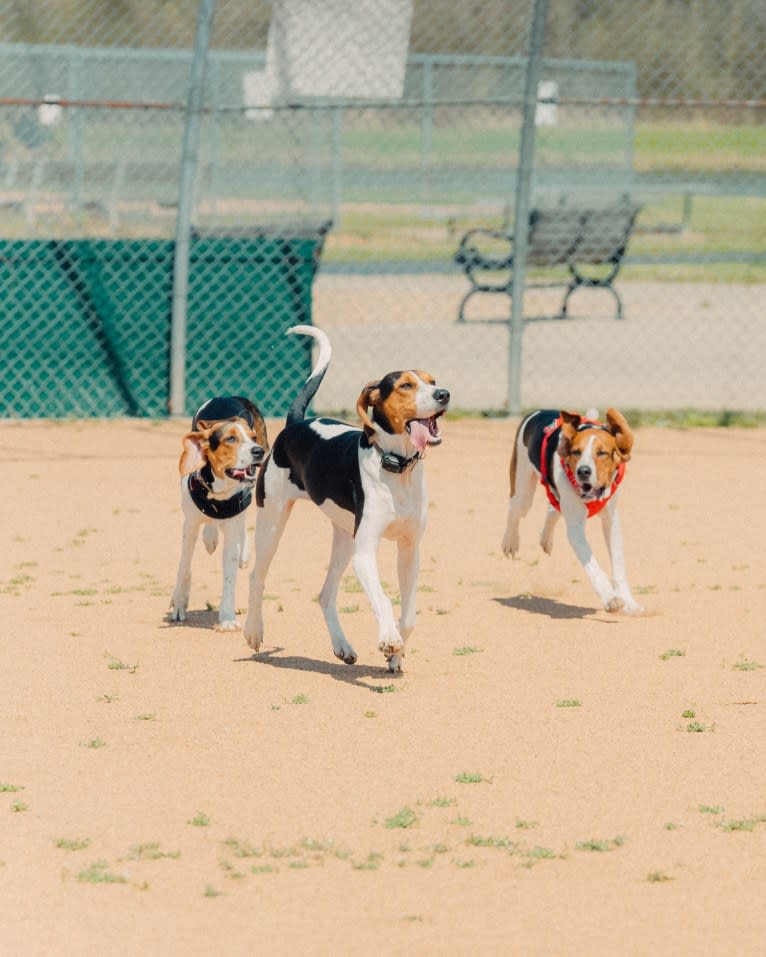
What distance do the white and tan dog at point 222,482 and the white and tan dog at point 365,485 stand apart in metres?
0.20

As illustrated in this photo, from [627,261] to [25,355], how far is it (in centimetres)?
1262

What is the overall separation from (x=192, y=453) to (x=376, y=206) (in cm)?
2002

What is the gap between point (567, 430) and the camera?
7035 millimetres

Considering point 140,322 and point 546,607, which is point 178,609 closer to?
point 546,607

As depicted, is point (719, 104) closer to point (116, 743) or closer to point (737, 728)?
point (737, 728)

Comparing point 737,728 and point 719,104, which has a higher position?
point 719,104

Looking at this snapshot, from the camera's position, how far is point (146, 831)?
4594 millimetres

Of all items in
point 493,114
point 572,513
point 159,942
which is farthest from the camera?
point 493,114

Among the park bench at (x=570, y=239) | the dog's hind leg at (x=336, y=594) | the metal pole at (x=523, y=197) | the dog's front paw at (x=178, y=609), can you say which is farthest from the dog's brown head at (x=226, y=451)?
the park bench at (x=570, y=239)

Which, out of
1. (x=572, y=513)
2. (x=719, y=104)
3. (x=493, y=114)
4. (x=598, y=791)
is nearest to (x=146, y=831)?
(x=598, y=791)

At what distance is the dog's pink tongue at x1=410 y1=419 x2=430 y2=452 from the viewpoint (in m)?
5.88

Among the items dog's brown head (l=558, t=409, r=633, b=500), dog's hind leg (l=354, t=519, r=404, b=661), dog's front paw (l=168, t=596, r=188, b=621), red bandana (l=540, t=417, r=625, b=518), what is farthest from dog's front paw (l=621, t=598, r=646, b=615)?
dog's front paw (l=168, t=596, r=188, b=621)

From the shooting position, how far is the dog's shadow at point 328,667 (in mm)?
6223

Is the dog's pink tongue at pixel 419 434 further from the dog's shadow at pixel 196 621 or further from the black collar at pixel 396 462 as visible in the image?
the dog's shadow at pixel 196 621
